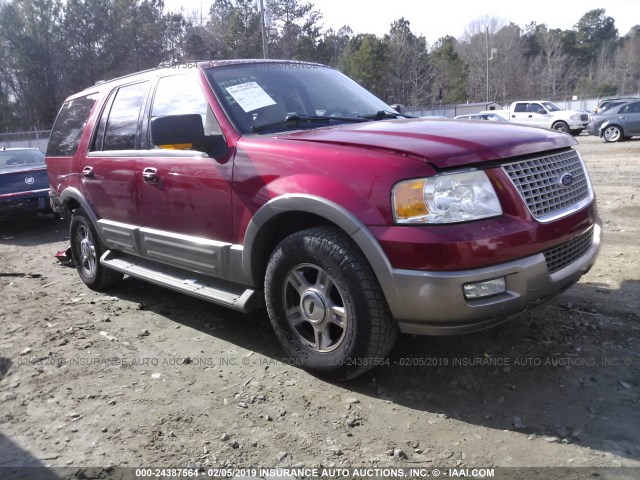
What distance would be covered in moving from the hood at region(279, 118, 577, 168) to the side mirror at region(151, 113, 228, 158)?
0.46 meters

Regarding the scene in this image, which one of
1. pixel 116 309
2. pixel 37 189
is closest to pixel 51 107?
pixel 37 189

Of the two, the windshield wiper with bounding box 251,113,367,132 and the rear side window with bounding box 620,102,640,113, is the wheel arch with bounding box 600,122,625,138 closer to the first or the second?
the rear side window with bounding box 620,102,640,113

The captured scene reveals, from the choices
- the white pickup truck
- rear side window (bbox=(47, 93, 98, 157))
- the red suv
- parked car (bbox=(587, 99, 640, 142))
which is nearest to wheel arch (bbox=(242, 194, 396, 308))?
the red suv

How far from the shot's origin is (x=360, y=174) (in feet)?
9.18

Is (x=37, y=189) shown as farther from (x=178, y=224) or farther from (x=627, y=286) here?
(x=627, y=286)

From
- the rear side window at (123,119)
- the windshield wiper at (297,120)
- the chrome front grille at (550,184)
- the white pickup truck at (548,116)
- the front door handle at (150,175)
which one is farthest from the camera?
the white pickup truck at (548,116)

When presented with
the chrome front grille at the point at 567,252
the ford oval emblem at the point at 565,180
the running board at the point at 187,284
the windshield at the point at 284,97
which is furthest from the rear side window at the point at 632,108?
the running board at the point at 187,284

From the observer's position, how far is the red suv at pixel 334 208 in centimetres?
267

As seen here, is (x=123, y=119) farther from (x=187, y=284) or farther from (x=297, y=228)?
(x=297, y=228)

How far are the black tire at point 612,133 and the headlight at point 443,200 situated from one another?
2024cm

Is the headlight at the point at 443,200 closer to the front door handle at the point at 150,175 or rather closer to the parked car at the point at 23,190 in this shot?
the front door handle at the point at 150,175

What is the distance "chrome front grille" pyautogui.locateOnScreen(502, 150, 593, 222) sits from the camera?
2834mm

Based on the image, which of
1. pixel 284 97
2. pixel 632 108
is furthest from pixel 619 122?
pixel 284 97

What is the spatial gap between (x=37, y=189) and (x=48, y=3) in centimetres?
4584
